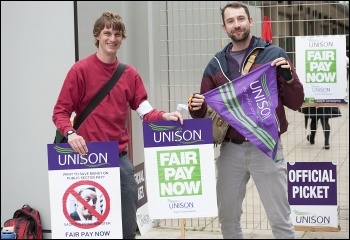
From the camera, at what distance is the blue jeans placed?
4203 mm

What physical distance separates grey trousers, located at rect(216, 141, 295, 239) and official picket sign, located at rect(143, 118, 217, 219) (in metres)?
0.21

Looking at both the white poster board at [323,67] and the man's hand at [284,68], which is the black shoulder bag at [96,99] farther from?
the white poster board at [323,67]

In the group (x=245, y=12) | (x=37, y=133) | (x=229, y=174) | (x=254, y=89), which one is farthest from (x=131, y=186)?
(x=37, y=133)

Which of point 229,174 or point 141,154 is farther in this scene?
point 141,154

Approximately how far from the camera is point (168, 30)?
6645mm

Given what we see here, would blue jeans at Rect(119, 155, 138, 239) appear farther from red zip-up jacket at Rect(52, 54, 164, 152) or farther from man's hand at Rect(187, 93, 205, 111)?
man's hand at Rect(187, 93, 205, 111)

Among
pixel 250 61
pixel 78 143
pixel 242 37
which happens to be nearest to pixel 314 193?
pixel 250 61

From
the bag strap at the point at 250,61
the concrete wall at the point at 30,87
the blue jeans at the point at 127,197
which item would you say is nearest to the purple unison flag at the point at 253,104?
the bag strap at the point at 250,61

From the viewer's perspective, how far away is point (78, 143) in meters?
3.92

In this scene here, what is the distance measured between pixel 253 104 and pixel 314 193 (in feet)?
6.70

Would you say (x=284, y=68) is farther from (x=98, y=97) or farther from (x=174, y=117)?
(x=98, y=97)

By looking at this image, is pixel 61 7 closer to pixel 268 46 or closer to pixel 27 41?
pixel 27 41

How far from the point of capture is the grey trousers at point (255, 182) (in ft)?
13.7

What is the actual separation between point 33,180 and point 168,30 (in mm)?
1956
